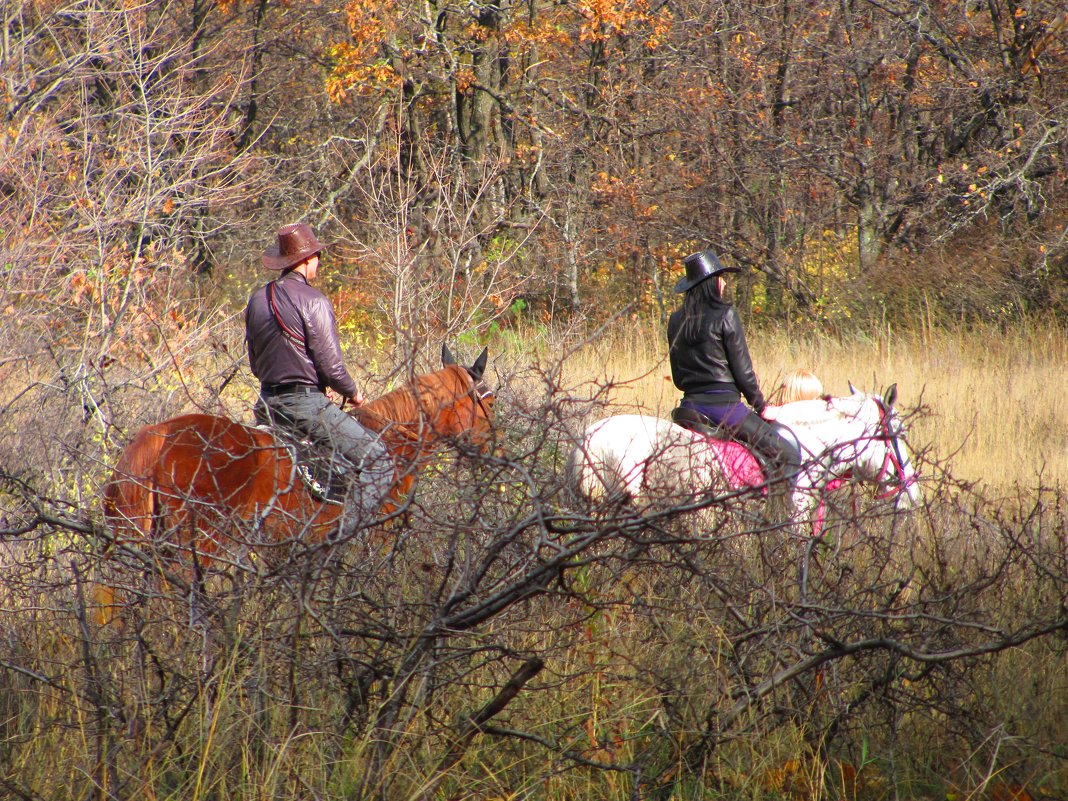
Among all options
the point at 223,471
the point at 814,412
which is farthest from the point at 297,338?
the point at 814,412

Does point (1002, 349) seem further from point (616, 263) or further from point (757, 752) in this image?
point (757, 752)

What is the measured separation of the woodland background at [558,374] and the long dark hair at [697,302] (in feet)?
3.31

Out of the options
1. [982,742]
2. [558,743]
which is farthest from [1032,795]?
[558,743]

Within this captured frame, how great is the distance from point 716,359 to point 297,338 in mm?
2647

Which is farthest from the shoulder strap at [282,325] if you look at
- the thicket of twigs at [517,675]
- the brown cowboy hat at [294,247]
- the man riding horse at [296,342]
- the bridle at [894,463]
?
the bridle at [894,463]

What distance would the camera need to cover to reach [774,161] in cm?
1948

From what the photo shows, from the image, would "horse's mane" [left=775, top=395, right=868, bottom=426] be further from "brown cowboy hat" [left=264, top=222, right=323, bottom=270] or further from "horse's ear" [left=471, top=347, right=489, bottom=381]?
"brown cowboy hat" [left=264, top=222, right=323, bottom=270]

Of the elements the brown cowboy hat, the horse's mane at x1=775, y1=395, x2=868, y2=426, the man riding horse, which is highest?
the brown cowboy hat

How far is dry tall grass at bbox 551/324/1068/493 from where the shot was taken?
10.0 m

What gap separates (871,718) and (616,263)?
17.4 m

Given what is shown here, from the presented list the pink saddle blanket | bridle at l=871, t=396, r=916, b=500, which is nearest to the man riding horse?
the pink saddle blanket

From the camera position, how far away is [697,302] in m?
7.36

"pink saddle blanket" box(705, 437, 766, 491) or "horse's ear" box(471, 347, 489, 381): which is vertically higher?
"horse's ear" box(471, 347, 489, 381)

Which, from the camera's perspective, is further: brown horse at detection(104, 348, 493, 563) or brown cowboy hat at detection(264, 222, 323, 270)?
brown cowboy hat at detection(264, 222, 323, 270)
